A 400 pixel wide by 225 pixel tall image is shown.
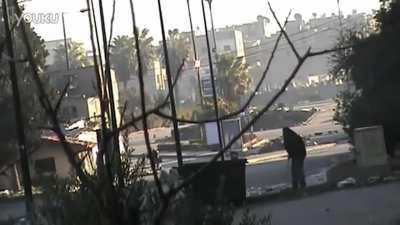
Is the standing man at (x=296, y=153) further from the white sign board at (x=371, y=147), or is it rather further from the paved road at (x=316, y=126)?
the paved road at (x=316, y=126)

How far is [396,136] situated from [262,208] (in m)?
8.76

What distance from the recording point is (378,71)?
19016mm

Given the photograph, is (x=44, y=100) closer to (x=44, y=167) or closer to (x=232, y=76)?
(x=44, y=167)

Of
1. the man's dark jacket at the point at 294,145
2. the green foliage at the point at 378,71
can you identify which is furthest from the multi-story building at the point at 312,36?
the man's dark jacket at the point at 294,145

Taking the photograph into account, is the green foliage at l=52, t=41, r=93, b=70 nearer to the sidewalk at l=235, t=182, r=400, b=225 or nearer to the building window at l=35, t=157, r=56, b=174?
the building window at l=35, t=157, r=56, b=174

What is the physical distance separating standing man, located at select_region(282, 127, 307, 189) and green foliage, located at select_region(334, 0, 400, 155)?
5.20 meters

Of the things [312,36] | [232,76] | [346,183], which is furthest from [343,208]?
[232,76]

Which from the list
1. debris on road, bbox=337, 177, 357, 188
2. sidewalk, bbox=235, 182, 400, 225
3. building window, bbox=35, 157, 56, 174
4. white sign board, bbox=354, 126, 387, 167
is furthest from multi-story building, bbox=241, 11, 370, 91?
sidewalk, bbox=235, 182, 400, 225

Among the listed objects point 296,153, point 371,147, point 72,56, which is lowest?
point 371,147

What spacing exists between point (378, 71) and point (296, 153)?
660 cm

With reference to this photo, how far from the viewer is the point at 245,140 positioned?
44156 millimetres

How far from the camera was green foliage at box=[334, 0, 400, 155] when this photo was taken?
18.5 m

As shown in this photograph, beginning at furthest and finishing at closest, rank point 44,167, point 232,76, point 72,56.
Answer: point 72,56, point 232,76, point 44,167

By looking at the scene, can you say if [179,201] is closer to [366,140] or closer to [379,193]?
[379,193]
